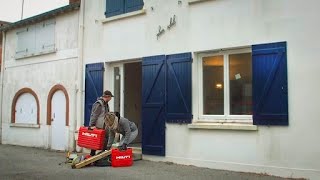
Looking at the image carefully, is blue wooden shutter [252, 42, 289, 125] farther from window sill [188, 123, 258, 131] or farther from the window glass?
the window glass

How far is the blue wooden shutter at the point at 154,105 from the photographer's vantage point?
11.6 metres

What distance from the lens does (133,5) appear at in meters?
12.6

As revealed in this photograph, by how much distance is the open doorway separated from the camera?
13.9 metres

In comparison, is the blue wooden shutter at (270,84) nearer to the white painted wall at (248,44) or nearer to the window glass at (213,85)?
the white painted wall at (248,44)

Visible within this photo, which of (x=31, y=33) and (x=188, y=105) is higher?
(x=31, y=33)

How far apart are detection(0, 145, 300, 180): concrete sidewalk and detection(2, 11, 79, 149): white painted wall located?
305cm

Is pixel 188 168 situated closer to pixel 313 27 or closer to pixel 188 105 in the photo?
pixel 188 105

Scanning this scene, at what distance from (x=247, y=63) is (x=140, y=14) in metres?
3.71

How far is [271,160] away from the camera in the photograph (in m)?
9.37

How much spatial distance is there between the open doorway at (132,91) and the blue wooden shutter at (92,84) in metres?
0.82

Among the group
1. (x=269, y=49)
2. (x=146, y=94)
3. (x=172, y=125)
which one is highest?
(x=269, y=49)

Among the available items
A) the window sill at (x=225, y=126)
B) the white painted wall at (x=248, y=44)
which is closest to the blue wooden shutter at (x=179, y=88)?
the white painted wall at (x=248, y=44)

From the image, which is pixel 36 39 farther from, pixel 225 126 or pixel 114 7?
pixel 225 126

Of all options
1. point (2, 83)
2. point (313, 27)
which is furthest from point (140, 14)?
point (2, 83)
